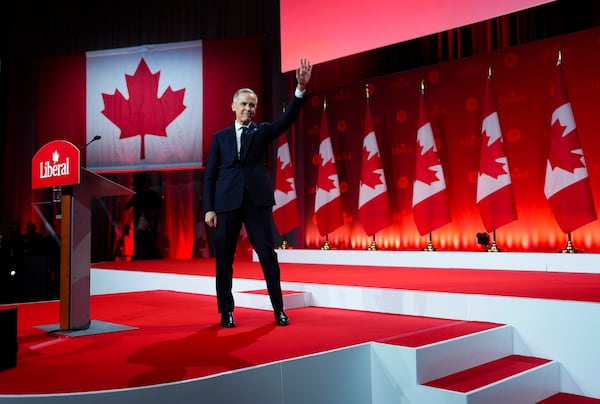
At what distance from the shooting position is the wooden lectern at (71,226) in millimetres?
2529

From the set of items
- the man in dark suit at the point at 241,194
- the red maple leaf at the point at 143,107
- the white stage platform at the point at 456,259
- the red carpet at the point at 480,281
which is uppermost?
the red maple leaf at the point at 143,107

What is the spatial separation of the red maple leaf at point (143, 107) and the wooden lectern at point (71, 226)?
206 inches

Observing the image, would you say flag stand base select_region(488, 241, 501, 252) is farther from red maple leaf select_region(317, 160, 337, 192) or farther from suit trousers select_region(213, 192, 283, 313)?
suit trousers select_region(213, 192, 283, 313)

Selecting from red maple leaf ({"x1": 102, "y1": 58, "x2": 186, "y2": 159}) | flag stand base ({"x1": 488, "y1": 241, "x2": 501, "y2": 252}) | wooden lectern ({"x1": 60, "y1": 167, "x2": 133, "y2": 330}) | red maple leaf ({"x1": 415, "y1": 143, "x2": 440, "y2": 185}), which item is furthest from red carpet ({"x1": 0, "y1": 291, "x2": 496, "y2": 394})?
red maple leaf ({"x1": 102, "y1": 58, "x2": 186, "y2": 159})

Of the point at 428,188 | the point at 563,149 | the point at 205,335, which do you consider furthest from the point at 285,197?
the point at 205,335

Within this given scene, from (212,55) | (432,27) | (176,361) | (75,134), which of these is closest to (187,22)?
(212,55)

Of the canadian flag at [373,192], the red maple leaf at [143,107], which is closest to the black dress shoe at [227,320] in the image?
the canadian flag at [373,192]

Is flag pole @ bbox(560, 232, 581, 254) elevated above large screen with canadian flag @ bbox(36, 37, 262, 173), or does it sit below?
below

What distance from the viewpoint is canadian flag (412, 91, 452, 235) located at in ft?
18.0

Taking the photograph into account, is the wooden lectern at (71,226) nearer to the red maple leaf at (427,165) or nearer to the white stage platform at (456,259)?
the white stage platform at (456,259)

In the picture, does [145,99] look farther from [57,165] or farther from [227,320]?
[227,320]

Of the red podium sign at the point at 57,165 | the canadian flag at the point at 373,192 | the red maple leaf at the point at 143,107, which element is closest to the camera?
the red podium sign at the point at 57,165

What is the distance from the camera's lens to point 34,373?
1.89 metres

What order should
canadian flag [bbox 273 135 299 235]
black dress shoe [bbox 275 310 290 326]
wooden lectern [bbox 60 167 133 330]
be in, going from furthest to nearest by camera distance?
1. canadian flag [bbox 273 135 299 235]
2. black dress shoe [bbox 275 310 290 326]
3. wooden lectern [bbox 60 167 133 330]
